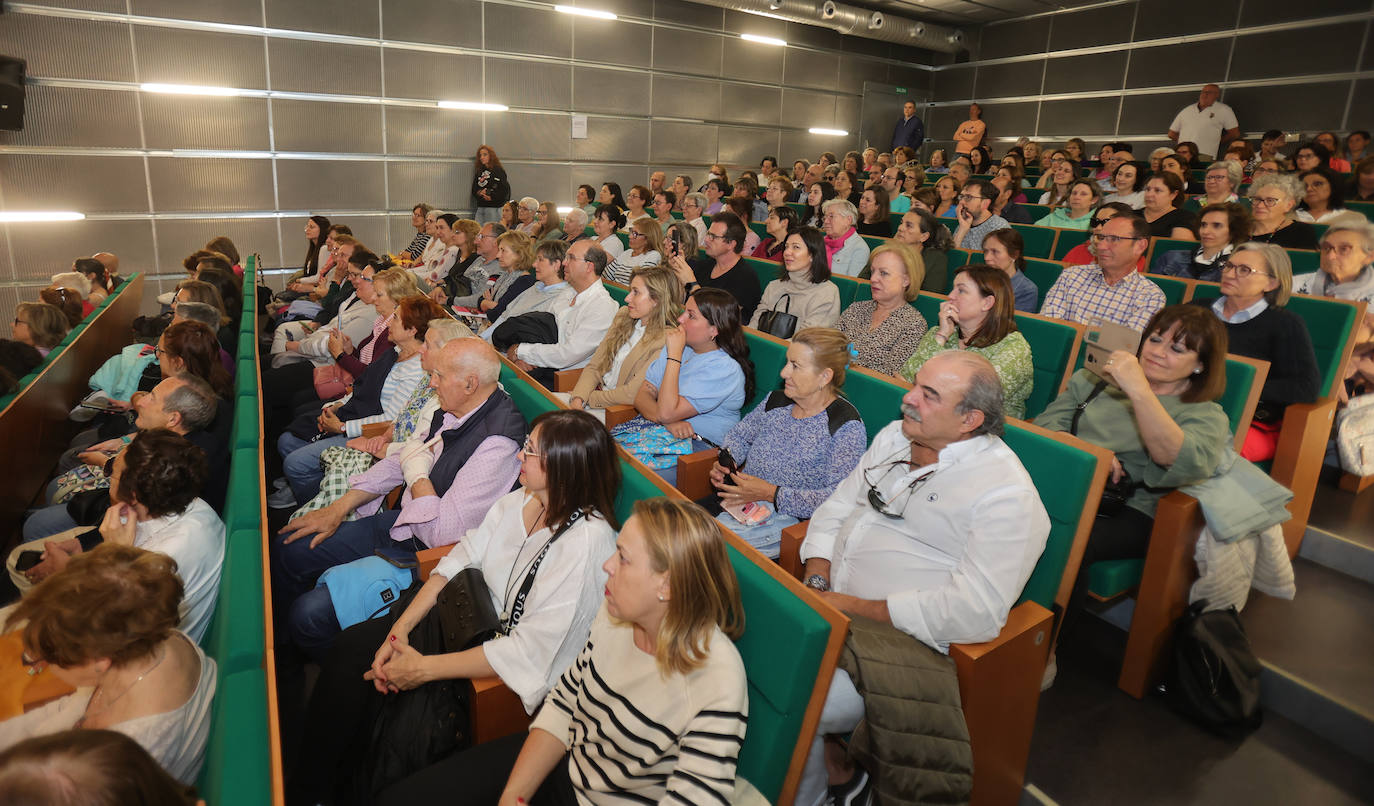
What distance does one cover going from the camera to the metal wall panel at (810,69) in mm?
11359

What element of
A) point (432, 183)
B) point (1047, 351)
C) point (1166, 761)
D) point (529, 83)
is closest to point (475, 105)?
point (529, 83)

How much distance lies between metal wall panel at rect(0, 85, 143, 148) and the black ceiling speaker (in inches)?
14.4

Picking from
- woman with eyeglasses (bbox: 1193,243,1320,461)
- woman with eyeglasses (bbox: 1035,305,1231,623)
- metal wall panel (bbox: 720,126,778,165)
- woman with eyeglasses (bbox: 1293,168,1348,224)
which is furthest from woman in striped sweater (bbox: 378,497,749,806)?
metal wall panel (bbox: 720,126,778,165)

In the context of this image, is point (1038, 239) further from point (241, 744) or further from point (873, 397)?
point (241, 744)

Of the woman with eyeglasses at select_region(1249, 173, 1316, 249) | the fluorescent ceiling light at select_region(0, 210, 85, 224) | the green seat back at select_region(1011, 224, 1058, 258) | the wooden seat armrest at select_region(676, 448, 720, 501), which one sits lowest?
the wooden seat armrest at select_region(676, 448, 720, 501)

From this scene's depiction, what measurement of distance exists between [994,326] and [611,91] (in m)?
8.31

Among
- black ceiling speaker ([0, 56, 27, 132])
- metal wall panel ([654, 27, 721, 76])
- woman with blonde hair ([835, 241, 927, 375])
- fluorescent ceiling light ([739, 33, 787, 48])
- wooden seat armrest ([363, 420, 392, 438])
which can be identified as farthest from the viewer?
fluorescent ceiling light ([739, 33, 787, 48])

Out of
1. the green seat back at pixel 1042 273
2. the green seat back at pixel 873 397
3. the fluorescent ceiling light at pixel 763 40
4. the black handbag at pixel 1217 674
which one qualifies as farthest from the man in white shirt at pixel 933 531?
the fluorescent ceiling light at pixel 763 40

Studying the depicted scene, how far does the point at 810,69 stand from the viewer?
11.6m

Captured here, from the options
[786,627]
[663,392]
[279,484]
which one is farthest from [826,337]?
[279,484]

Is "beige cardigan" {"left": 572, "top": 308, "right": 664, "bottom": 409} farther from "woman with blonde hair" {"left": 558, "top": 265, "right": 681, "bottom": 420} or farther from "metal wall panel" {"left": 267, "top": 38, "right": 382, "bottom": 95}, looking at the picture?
"metal wall panel" {"left": 267, "top": 38, "right": 382, "bottom": 95}

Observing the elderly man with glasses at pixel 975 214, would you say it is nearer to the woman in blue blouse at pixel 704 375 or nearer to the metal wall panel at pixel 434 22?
the woman in blue blouse at pixel 704 375

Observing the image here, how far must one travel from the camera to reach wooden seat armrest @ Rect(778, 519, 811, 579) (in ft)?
7.28

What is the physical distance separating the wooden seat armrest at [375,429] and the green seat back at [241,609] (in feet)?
4.52
